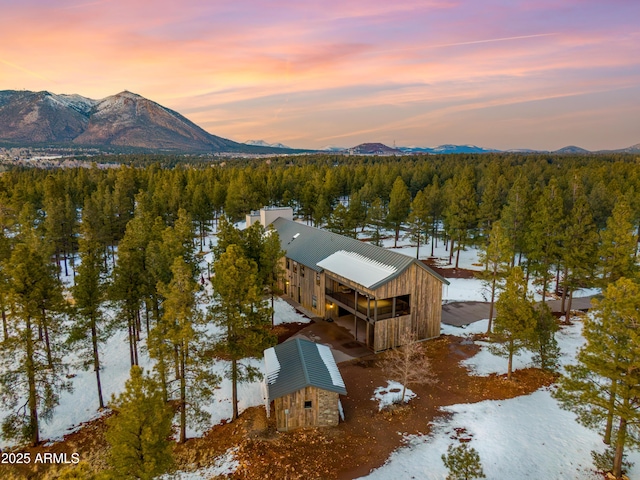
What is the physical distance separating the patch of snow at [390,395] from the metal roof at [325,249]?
6313 millimetres

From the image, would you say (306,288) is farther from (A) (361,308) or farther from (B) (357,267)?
(A) (361,308)

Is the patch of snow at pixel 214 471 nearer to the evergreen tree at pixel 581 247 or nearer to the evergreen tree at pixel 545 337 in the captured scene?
the evergreen tree at pixel 545 337

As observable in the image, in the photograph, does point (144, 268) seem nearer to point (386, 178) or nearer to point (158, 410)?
point (158, 410)

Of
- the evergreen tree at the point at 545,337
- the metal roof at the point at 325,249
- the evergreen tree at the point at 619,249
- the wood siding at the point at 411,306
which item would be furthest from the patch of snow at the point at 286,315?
the evergreen tree at the point at 619,249

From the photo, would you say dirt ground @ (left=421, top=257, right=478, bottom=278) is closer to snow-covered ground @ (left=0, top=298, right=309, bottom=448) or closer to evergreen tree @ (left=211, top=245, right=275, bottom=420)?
snow-covered ground @ (left=0, top=298, right=309, bottom=448)

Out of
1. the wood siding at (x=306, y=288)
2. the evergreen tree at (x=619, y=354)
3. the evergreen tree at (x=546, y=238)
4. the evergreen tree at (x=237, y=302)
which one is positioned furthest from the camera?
the wood siding at (x=306, y=288)

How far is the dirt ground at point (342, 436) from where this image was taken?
1673cm

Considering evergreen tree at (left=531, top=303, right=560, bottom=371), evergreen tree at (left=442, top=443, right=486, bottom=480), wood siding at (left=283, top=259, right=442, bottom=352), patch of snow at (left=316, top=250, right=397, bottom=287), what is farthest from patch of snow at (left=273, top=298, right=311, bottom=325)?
evergreen tree at (left=442, top=443, right=486, bottom=480)

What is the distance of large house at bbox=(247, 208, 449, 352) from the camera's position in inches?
1082

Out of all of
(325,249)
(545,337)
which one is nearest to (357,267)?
(325,249)

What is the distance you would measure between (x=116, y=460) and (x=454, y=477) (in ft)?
41.7

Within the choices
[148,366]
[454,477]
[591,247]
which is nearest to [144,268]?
[148,366]

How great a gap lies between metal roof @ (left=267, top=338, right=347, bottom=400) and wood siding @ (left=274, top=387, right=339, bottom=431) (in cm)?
30

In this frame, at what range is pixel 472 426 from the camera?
19.3 m
